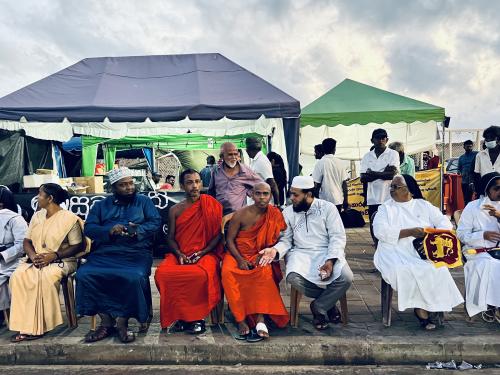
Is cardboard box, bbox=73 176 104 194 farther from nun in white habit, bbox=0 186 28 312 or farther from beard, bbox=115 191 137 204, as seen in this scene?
beard, bbox=115 191 137 204

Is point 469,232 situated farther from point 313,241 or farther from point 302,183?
point 302,183

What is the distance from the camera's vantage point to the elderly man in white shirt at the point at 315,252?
3.66m

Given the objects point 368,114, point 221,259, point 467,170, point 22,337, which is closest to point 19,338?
point 22,337

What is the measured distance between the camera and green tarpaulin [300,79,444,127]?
8.09 m

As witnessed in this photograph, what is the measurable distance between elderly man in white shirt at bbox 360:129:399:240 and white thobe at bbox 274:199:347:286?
1.70m

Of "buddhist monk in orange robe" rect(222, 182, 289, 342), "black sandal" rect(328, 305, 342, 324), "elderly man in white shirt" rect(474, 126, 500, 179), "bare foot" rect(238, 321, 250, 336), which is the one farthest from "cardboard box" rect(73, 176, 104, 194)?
"elderly man in white shirt" rect(474, 126, 500, 179)

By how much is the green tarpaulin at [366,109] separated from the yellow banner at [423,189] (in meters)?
1.95

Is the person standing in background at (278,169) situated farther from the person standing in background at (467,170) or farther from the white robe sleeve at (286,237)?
the person standing in background at (467,170)

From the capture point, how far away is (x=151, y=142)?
A: 12883 mm

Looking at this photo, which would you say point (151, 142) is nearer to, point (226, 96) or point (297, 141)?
point (226, 96)

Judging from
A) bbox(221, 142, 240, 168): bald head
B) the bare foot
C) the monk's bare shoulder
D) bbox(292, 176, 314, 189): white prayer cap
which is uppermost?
bbox(221, 142, 240, 168): bald head

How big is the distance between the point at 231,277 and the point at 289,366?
2.76 ft

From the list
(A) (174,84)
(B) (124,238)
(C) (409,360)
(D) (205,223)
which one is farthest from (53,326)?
(A) (174,84)

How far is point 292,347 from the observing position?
343 centimetres
